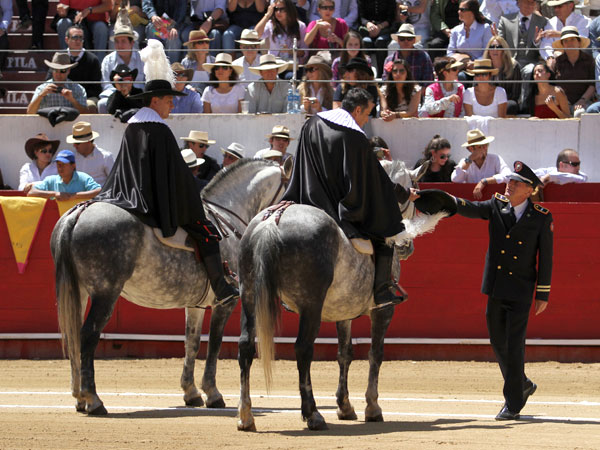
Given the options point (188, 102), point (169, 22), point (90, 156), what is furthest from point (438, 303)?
point (169, 22)

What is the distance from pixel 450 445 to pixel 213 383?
2894 millimetres

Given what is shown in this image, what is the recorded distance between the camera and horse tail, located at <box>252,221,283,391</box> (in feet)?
23.9

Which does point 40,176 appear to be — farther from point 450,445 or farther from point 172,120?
point 450,445

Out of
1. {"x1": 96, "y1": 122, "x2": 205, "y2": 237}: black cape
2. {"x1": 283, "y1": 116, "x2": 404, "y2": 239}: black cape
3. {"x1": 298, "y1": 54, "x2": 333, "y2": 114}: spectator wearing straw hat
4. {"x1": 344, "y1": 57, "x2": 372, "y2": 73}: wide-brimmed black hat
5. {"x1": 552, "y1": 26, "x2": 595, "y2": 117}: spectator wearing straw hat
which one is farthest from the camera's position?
{"x1": 552, "y1": 26, "x2": 595, "y2": 117}: spectator wearing straw hat

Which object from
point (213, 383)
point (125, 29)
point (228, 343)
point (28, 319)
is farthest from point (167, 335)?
point (125, 29)

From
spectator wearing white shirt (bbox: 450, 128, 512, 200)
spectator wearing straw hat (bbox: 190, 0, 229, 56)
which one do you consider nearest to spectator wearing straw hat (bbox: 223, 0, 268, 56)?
spectator wearing straw hat (bbox: 190, 0, 229, 56)

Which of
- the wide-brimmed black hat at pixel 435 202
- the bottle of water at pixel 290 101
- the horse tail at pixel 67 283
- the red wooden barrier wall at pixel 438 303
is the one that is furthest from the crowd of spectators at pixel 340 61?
the horse tail at pixel 67 283

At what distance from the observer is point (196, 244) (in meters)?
8.77

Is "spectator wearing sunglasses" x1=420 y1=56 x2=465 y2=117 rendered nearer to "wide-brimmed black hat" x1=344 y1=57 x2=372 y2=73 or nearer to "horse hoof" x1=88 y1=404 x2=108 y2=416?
"wide-brimmed black hat" x1=344 y1=57 x2=372 y2=73

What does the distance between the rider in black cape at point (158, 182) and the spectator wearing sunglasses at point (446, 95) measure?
17.3 ft

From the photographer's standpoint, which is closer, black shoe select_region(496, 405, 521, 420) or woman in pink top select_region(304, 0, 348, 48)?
black shoe select_region(496, 405, 521, 420)

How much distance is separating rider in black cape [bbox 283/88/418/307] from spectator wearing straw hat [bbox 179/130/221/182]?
185 inches

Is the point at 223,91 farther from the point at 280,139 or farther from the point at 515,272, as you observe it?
the point at 515,272

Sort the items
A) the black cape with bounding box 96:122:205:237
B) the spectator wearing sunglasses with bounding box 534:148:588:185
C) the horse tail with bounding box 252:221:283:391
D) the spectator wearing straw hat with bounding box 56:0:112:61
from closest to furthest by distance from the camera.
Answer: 1. the horse tail with bounding box 252:221:283:391
2. the black cape with bounding box 96:122:205:237
3. the spectator wearing sunglasses with bounding box 534:148:588:185
4. the spectator wearing straw hat with bounding box 56:0:112:61
